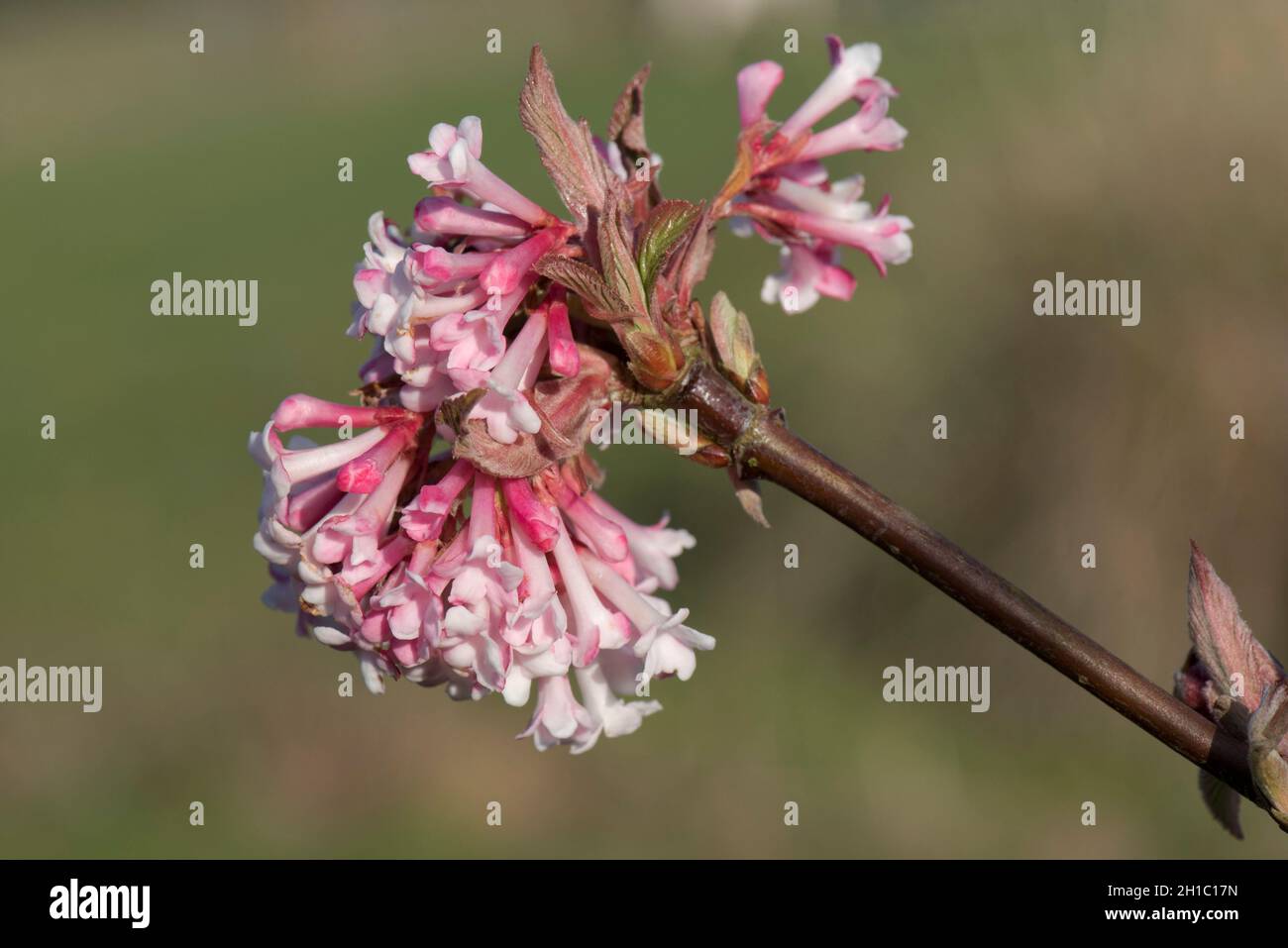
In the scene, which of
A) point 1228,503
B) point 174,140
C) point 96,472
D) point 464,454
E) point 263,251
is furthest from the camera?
point 174,140

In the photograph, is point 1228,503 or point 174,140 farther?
point 174,140

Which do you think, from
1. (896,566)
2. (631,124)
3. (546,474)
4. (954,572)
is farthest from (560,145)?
(896,566)

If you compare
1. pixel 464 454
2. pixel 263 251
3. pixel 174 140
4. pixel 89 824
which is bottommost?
pixel 89 824

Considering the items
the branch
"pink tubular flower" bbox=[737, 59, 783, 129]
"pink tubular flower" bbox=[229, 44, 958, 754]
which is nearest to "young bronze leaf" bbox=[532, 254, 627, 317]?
"pink tubular flower" bbox=[229, 44, 958, 754]

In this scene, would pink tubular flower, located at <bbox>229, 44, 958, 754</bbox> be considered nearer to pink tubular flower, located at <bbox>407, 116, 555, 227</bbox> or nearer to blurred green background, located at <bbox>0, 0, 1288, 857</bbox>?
pink tubular flower, located at <bbox>407, 116, 555, 227</bbox>

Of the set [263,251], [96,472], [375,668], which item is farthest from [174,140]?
[375,668]

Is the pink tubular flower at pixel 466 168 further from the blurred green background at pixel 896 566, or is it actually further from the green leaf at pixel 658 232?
the blurred green background at pixel 896 566
